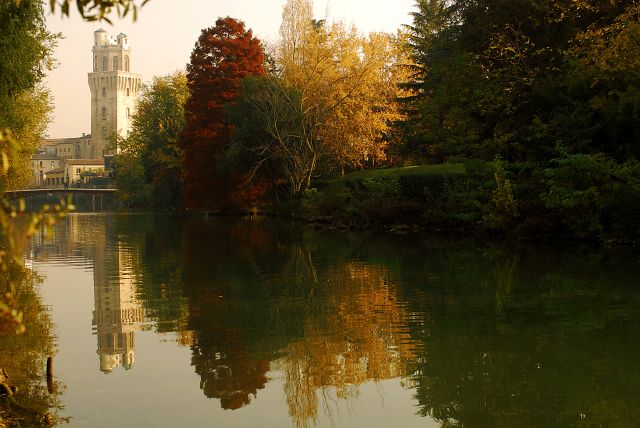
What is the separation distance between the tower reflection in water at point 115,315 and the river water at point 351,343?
5cm

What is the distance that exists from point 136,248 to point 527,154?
49.1 feet

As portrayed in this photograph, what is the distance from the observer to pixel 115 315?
12.6 metres

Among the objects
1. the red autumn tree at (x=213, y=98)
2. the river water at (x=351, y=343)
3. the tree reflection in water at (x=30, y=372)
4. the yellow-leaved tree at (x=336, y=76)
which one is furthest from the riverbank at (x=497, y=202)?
the tree reflection in water at (x=30, y=372)

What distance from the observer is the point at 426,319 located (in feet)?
38.1

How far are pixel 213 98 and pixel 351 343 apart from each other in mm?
42753

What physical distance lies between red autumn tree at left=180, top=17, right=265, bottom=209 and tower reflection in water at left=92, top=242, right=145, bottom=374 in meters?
29.7

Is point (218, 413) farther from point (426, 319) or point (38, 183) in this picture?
point (38, 183)

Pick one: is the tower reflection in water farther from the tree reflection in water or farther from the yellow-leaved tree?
the yellow-leaved tree

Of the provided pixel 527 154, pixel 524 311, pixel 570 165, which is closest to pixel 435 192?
pixel 527 154

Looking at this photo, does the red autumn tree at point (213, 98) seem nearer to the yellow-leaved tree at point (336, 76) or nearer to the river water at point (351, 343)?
the yellow-leaved tree at point (336, 76)

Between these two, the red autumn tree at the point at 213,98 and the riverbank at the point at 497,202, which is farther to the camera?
the red autumn tree at the point at 213,98

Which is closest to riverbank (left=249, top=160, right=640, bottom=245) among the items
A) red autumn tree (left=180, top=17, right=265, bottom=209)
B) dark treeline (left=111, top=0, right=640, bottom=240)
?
dark treeline (left=111, top=0, right=640, bottom=240)

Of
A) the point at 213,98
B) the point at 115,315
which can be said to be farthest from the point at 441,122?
the point at 115,315

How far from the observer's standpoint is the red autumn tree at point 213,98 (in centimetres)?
5062
